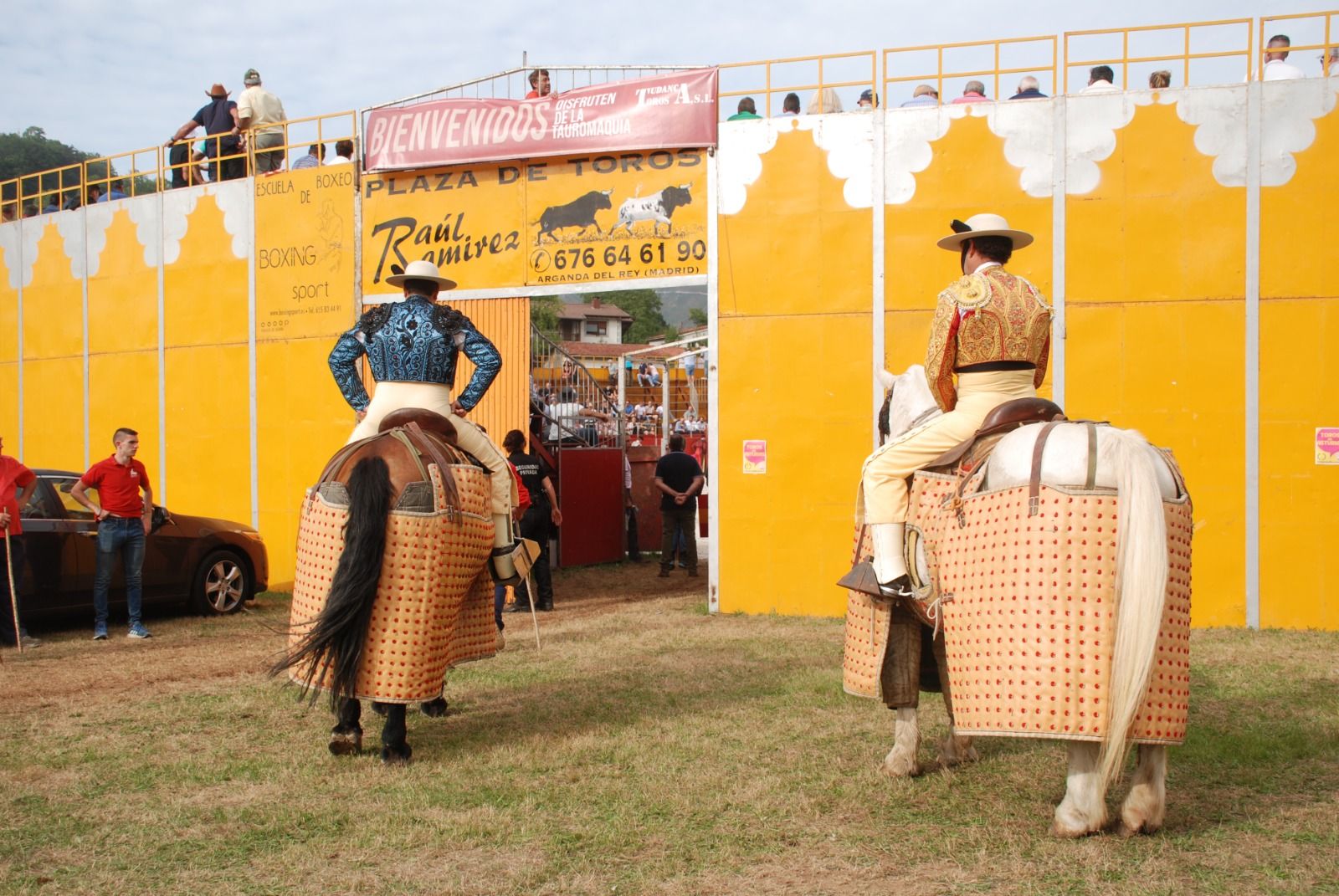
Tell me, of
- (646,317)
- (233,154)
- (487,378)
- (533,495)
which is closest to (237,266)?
(233,154)

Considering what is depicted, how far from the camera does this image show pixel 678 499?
14.2m

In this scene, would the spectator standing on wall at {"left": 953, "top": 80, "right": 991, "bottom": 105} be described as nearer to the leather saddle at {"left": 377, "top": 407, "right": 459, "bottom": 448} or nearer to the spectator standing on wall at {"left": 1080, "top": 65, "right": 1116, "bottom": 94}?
the spectator standing on wall at {"left": 1080, "top": 65, "right": 1116, "bottom": 94}

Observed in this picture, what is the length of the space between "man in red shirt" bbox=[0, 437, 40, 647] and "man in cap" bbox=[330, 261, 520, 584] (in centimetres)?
467

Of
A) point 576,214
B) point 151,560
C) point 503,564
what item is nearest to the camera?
point 503,564

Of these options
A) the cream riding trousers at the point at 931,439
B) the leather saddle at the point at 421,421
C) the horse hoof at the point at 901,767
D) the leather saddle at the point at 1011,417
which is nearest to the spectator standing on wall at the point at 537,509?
the leather saddle at the point at 421,421

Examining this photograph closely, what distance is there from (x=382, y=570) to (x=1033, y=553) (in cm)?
Result: 288

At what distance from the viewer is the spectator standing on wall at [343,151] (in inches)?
505

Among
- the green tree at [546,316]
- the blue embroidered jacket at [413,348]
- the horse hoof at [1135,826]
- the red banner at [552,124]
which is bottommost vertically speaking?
the horse hoof at [1135,826]

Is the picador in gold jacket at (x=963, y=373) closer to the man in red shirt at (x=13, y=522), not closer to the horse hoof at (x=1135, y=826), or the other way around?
the horse hoof at (x=1135, y=826)

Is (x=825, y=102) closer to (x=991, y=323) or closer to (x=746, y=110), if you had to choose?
(x=746, y=110)

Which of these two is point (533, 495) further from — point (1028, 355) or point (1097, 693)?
point (1097, 693)

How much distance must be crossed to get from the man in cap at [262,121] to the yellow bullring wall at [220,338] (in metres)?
0.46

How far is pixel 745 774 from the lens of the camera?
5430mm

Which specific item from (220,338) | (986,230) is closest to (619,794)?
(986,230)
